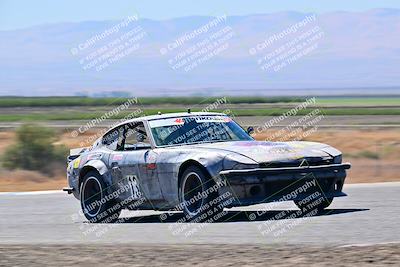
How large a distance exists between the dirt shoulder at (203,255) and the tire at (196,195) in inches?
72.2

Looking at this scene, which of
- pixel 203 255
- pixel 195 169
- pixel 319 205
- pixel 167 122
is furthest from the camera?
pixel 167 122

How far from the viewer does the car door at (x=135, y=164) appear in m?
13.2

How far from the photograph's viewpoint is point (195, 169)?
12.4m

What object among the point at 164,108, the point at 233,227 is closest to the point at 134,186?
the point at 233,227

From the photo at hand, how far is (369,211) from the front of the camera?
1330cm

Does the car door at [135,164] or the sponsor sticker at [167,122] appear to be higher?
the sponsor sticker at [167,122]

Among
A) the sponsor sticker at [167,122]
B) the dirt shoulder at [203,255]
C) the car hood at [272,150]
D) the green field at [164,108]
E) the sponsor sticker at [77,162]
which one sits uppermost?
the green field at [164,108]

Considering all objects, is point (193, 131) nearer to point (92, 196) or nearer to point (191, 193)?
point (191, 193)

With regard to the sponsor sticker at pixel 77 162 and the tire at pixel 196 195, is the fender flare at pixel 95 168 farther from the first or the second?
the tire at pixel 196 195

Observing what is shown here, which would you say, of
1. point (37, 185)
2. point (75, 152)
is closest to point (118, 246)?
point (75, 152)

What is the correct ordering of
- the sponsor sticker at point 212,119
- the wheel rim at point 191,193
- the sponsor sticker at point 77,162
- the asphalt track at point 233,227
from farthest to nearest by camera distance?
the sponsor sticker at point 77,162 → the sponsor sticker at point 212,119 → the wheel rim at point 191,193 → the asphalt track at point 233,227

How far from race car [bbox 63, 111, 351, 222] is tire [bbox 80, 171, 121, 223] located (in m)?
0.01

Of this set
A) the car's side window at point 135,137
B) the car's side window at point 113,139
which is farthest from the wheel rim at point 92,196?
the car's side window at point 135,137

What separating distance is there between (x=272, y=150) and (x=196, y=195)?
3.48 ft
